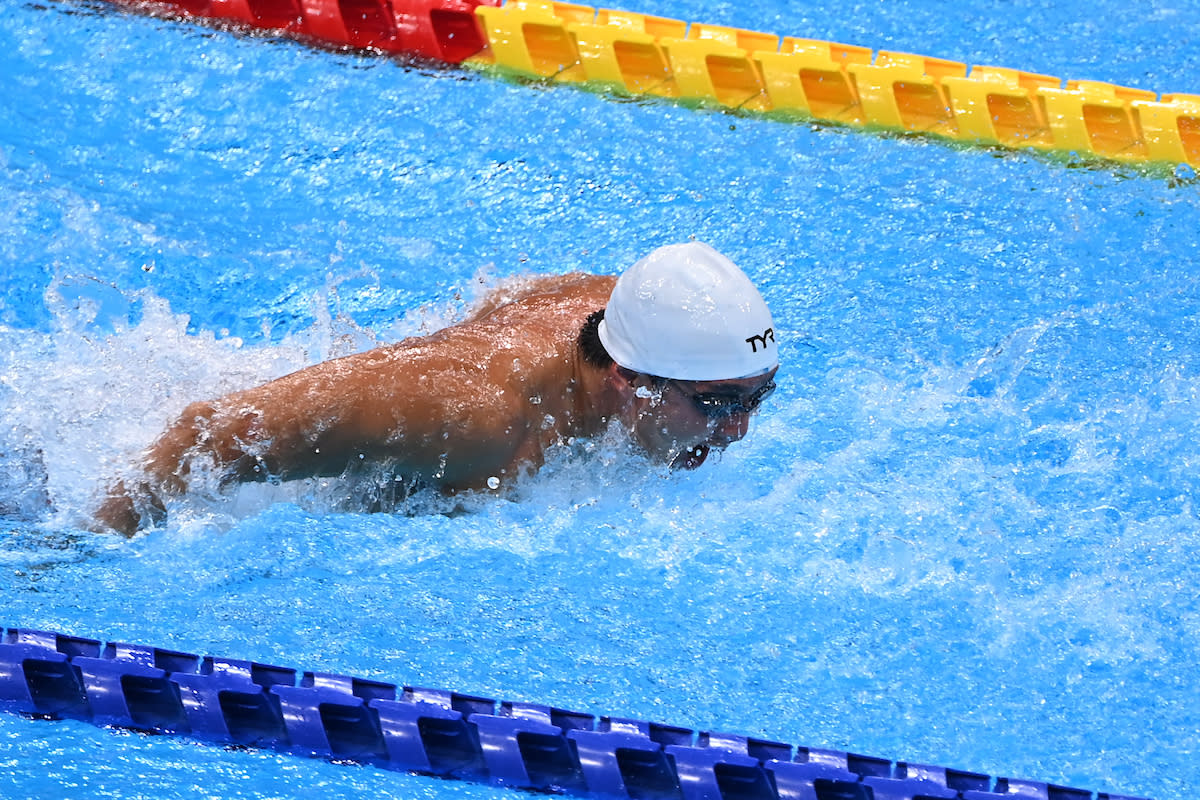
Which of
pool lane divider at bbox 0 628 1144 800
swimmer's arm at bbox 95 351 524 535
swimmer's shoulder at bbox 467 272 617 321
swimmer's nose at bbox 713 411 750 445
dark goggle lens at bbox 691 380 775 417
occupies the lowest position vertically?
pool lane divider at bbox 0 628 1144 800

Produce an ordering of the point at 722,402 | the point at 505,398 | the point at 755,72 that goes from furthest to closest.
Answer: the point at 755,72
the point at 722,402
the point at 505,398

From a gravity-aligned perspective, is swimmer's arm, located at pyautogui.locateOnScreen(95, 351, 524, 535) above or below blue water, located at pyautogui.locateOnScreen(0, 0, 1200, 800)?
above

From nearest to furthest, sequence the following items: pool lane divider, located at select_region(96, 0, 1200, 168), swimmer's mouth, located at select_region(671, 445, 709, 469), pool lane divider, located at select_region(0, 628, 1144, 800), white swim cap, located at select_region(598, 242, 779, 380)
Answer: pool lane divider, located at select_region(0, 628, 1144, 800), white swim cap, located at select_region(598, 242, 779, 380), swimmer's mouth, located at select_region(671, 445, 709, 469), pool lane divider, located at select_region(96, 0, 1200, 168)

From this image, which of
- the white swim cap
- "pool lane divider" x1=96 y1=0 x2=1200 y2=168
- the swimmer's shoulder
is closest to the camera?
the white swim cap

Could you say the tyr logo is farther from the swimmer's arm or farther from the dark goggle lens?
the swimmer's arm

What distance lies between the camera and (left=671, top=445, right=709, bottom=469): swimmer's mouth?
3.07m

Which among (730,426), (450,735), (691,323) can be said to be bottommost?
(450,735)

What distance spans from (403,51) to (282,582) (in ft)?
9.39

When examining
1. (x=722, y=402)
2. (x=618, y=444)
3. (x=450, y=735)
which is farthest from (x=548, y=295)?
(x=450, y=735)

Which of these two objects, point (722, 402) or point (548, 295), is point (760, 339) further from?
point (548, 295)

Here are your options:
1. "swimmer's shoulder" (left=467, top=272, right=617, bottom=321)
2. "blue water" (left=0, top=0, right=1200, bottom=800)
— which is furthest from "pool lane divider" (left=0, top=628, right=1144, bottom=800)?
"swimmer's shoulder" (left=467, top=272, right=617, bottom=321)

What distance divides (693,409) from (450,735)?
32.6 inches

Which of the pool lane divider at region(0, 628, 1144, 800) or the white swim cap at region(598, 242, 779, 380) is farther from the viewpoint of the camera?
the white swim cap at region(598, 242, 779, 380)

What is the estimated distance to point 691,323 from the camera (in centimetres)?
291
